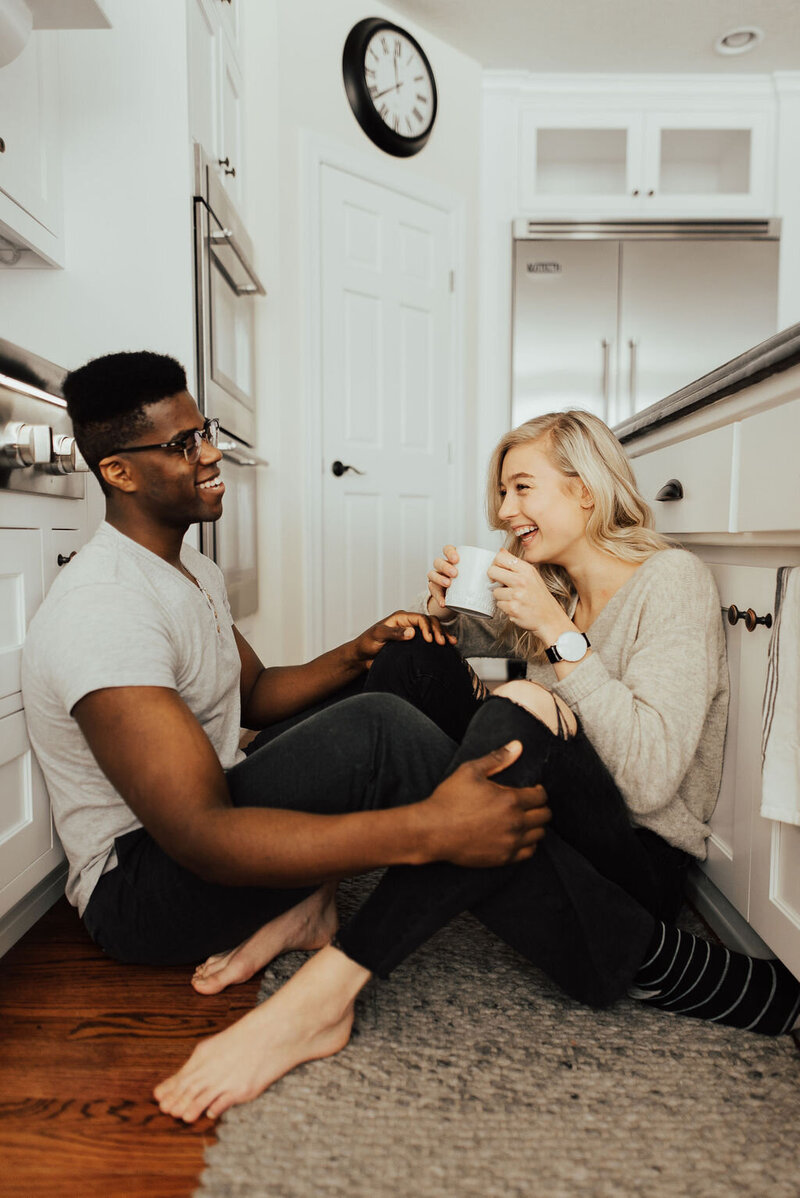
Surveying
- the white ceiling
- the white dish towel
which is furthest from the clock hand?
the white dish towel

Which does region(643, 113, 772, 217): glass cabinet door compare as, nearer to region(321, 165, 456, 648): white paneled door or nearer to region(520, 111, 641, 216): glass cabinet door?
region(520, 111, 641, 216): glass cabinet door

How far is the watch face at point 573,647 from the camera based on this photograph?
1135 mm

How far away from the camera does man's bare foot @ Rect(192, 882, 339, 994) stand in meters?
1.13

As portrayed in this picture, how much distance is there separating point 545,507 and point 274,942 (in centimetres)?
78

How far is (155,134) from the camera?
181 cm

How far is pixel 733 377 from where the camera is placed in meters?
1.12

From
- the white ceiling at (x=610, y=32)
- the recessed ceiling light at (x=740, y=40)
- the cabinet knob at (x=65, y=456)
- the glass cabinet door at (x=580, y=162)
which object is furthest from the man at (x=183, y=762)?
the recessed ceiling light at (x=740, y=40)

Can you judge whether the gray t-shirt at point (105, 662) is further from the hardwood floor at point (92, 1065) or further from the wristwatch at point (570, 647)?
the wristwatch at point (570, 647)

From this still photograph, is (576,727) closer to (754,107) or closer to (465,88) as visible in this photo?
(465,88)

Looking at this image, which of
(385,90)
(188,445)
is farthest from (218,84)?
(188,445)

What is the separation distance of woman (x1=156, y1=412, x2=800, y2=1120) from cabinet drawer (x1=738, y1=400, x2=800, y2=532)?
0.46ft

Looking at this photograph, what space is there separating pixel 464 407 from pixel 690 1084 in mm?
3039

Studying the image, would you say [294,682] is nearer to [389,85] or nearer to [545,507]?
[545,507]

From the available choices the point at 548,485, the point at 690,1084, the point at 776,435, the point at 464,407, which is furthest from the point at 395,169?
the point at 690,1084
